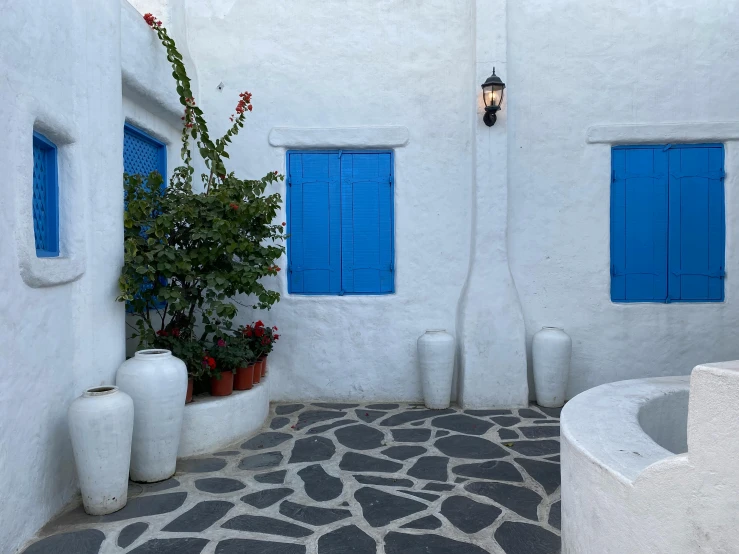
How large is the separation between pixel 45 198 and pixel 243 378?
2.04 m

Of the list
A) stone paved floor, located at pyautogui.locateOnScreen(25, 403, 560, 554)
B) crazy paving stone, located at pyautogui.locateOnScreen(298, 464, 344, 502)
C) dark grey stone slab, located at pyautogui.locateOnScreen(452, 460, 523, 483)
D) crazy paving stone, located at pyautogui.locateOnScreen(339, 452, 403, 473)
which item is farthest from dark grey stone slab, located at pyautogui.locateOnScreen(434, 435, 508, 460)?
crazy paving stone, located at pyautogui.locateOnScreen(298, 464, 344, 502)

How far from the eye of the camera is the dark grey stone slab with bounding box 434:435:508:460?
395 cm

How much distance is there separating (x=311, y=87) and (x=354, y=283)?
1998 mm

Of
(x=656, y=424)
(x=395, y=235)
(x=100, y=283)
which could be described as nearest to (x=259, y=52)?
(x=395, y=235)

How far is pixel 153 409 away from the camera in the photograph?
11.1 ft

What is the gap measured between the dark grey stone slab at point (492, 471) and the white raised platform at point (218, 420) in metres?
1.72

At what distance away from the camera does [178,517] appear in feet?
9.91

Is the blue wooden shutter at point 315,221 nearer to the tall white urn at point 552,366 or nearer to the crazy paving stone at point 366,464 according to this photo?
the crazy paving stone at point 366,464

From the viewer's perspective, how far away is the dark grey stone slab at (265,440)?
414cm

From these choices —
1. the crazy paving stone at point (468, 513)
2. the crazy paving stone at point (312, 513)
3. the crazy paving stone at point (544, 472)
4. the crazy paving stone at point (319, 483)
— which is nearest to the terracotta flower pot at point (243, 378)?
the crazy paving stone at point (319, 483)

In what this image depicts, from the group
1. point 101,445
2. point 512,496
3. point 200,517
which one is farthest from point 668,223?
point 101,445

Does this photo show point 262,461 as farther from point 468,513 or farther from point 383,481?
point 468,513

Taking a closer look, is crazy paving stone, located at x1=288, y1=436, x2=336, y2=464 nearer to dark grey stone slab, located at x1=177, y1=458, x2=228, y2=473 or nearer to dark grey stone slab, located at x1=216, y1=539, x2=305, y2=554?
dark grey stone slab, located at x1=177, y1=458, x2=228, y2=473

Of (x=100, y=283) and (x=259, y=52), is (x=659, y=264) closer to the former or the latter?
(x=259, y=52)
